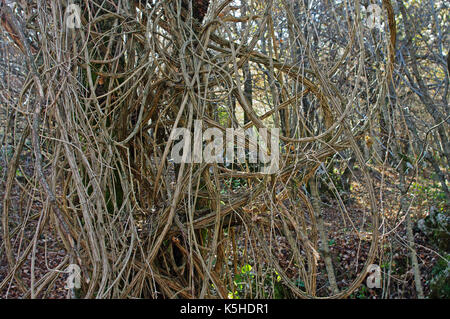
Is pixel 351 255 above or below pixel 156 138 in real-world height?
below

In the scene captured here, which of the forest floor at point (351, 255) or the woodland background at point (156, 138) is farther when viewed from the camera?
the forest floor at point (351, 255)

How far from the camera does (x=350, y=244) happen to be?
373cm

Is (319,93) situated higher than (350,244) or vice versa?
(319,93)

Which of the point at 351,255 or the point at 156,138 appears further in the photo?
the point at 351,255

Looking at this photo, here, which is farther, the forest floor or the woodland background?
the forest floor

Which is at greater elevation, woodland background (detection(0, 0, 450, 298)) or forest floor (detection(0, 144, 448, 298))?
woodland background (detection(0, 0, 450, 298))

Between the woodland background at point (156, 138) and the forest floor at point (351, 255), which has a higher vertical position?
the woodland background at point (156, 138)
